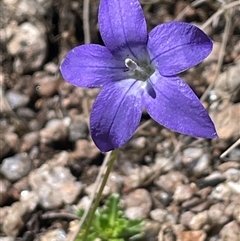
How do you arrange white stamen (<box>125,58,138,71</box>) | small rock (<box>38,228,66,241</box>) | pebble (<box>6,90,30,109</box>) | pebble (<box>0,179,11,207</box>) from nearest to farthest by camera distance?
white stamen (<box>125,58,138,71</box>) < small rock (<box>38,228,66,241</box>) < pebble (<box>0,179,11,207</box>) < pebble (<box>6,90,30,109</box>)

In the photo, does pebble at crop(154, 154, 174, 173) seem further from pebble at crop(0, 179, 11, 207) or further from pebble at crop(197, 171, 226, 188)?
pebble at crop(0, 179, 11, 207)

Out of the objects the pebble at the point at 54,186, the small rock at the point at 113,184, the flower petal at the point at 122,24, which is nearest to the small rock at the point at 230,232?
the small rock at the point at 113,184

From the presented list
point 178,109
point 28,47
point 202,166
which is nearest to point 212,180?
point 202,166

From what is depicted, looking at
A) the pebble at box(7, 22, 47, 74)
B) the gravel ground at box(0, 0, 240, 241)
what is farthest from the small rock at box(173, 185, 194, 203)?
the pebble at box(7, 22, 47, 74)

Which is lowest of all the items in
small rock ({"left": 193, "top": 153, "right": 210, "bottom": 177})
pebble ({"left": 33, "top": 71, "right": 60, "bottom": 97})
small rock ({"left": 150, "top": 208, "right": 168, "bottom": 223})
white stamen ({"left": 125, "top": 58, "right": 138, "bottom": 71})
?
small rock ({"left": 150, "top": 208, "right": 168, "bottom": 223})

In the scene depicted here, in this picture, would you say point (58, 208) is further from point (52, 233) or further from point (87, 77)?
point (87, 77)

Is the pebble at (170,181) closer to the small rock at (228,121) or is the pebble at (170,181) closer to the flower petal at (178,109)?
the small rock at (228,121)

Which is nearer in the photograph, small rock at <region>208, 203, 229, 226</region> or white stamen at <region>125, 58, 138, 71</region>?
white stamen at <region>125, 58, 138, 71</region>

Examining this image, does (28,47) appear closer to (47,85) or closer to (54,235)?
(47,85)
